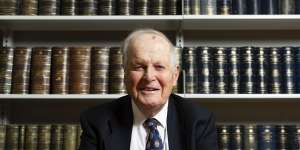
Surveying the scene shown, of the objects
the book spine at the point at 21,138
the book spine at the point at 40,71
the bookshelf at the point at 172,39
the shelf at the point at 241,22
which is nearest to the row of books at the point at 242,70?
the shelf at the point at 241,22

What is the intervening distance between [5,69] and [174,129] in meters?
0.93

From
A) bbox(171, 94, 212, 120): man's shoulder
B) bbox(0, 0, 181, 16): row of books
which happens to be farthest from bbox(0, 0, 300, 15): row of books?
bbox(171, 94, 212, 120): man's shoulder

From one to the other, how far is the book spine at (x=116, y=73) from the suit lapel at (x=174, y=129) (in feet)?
1.57

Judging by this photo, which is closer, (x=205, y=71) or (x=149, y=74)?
(x=149, y=74)

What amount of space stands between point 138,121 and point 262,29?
1.13 m

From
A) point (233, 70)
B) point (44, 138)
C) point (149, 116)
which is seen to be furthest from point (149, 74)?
point (44, 138)

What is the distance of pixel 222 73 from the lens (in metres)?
1.79

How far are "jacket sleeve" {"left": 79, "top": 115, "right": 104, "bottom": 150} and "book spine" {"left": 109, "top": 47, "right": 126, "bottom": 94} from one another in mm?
526

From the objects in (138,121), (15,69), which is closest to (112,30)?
(15,69)

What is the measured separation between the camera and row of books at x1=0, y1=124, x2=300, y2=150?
1.77 meters

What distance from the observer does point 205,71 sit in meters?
1.79

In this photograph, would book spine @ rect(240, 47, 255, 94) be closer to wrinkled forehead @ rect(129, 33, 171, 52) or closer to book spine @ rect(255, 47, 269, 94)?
book spine @ rect(255, 47, 269, 94)

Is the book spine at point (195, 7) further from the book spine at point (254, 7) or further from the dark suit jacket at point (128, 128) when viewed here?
the dark suit jacket at point (128, 128)

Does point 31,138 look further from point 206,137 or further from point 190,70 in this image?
point 206,137
